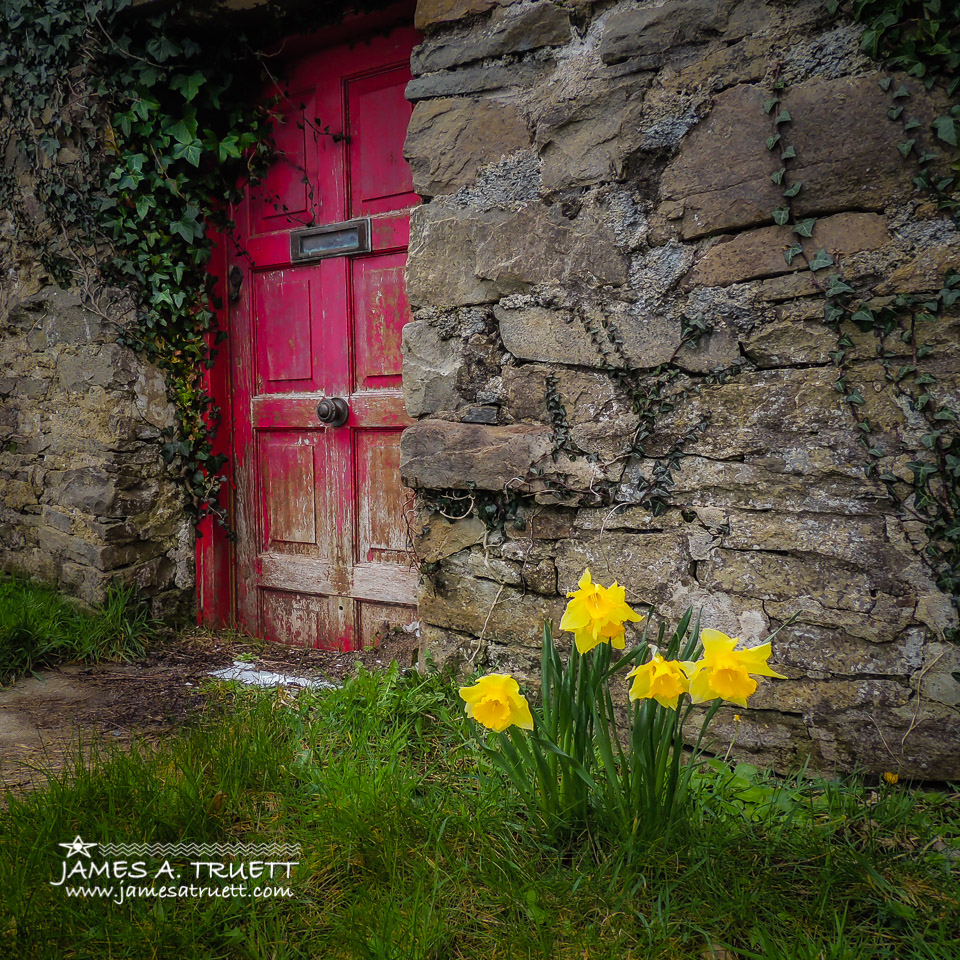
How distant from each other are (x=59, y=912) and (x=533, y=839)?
35.2 inches

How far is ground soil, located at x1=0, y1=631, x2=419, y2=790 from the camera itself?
218 cm

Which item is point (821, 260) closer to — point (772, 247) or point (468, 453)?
point (772, 247)

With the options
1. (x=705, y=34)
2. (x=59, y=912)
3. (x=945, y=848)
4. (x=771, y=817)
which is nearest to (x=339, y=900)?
(x=59, y=912)

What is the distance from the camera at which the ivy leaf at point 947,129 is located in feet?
5.09

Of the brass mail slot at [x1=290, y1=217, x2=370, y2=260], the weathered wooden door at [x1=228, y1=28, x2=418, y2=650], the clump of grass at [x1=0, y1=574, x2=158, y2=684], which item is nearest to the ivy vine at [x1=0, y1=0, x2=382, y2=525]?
the weathered wooden door at [x1=228, y1=28, x2=418, y2=650]

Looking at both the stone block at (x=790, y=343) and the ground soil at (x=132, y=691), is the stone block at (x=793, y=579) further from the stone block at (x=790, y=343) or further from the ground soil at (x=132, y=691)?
the ground soil at (x=132, y=691)

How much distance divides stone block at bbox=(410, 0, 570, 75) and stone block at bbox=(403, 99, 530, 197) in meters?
0.12

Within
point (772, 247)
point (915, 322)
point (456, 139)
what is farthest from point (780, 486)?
point (456, 139)

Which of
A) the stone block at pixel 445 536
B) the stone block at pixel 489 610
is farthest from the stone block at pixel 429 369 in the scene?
the stone block at pixel 489 610

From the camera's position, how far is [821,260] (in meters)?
1.70

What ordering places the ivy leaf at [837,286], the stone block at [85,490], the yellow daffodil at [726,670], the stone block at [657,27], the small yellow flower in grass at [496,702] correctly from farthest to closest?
the stone block at [85,490] → the stone block at [657,27] → the ivy leaf at [837,286] → the small yellow flower in grass at [496,702] → the yellow daffodil at [726,670]

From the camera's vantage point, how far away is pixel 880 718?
1682mm

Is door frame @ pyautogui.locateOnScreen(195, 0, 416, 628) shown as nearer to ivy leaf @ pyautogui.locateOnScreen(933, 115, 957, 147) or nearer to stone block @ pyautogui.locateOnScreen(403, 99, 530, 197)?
stone block @ pyautogui.locateOnScreen(403, 99, 530, 197)

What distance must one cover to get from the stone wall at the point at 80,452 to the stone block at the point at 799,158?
2392 millimetres
